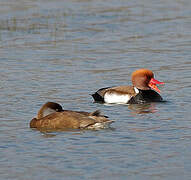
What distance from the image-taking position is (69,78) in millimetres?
14852

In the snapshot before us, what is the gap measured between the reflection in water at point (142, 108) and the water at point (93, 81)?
0.04 m

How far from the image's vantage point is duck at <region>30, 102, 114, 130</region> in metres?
10.2

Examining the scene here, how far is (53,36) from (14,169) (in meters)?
12.6

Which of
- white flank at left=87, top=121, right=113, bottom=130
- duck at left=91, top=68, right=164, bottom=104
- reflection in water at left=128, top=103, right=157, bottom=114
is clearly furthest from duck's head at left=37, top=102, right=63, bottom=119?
duck at left=91, top=68, right=164, bottom=104

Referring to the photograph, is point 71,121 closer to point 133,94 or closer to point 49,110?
point 49,110

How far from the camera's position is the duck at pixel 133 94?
41.9ft

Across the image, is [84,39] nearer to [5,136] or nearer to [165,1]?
[165,1]

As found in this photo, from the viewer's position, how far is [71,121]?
10.3m

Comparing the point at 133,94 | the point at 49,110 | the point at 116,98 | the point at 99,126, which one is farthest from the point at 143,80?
the point at 99,126

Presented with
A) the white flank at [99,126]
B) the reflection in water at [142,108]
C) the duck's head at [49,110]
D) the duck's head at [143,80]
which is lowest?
the reflection in water at [142,108]

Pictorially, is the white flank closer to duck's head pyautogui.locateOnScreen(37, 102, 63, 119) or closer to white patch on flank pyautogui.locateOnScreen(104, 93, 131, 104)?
duck's head pyautogui.locateOnScreen(37, 102, 63, 119)

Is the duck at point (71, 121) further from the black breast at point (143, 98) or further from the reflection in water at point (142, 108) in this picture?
the black breast at point (143, 98)

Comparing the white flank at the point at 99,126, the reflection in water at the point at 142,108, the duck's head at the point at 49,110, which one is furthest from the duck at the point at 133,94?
the white flank at the point at 99,126

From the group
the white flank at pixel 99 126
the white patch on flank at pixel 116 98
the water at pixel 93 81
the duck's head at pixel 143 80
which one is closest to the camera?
the water at pixel 93 81
